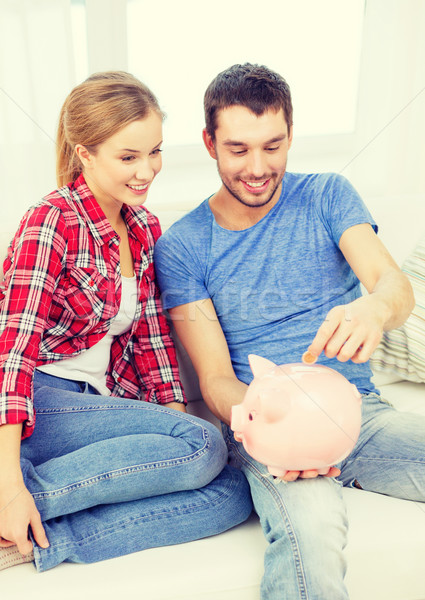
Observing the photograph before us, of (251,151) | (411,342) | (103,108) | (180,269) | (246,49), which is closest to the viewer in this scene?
(103,108)

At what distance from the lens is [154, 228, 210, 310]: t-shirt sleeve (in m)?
1.52

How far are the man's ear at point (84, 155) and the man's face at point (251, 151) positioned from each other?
12.2 inches

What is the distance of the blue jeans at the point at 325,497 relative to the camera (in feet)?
3.36

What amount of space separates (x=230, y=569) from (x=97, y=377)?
22.5 inches

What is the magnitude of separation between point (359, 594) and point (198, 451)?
40 cm

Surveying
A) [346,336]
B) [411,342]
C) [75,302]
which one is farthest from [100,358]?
[411,342]

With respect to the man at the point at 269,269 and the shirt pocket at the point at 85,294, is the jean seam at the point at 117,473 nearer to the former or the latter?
the man at the point at 269,269

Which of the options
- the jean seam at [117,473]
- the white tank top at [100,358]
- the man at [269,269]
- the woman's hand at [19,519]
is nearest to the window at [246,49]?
the man at [269,269]

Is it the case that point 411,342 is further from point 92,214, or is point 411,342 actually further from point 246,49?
point 246,49

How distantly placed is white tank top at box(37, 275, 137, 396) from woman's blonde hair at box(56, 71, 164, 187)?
1.13 feet

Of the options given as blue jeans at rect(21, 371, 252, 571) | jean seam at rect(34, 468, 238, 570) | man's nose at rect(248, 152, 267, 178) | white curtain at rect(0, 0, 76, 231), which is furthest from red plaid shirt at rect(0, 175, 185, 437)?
white curtain at rect(0, 0, 76, 231)

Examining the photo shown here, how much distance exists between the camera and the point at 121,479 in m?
1.15

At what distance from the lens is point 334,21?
8.63 ft

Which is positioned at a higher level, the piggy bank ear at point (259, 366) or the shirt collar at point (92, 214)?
the shirt collar at point (92, 214)
